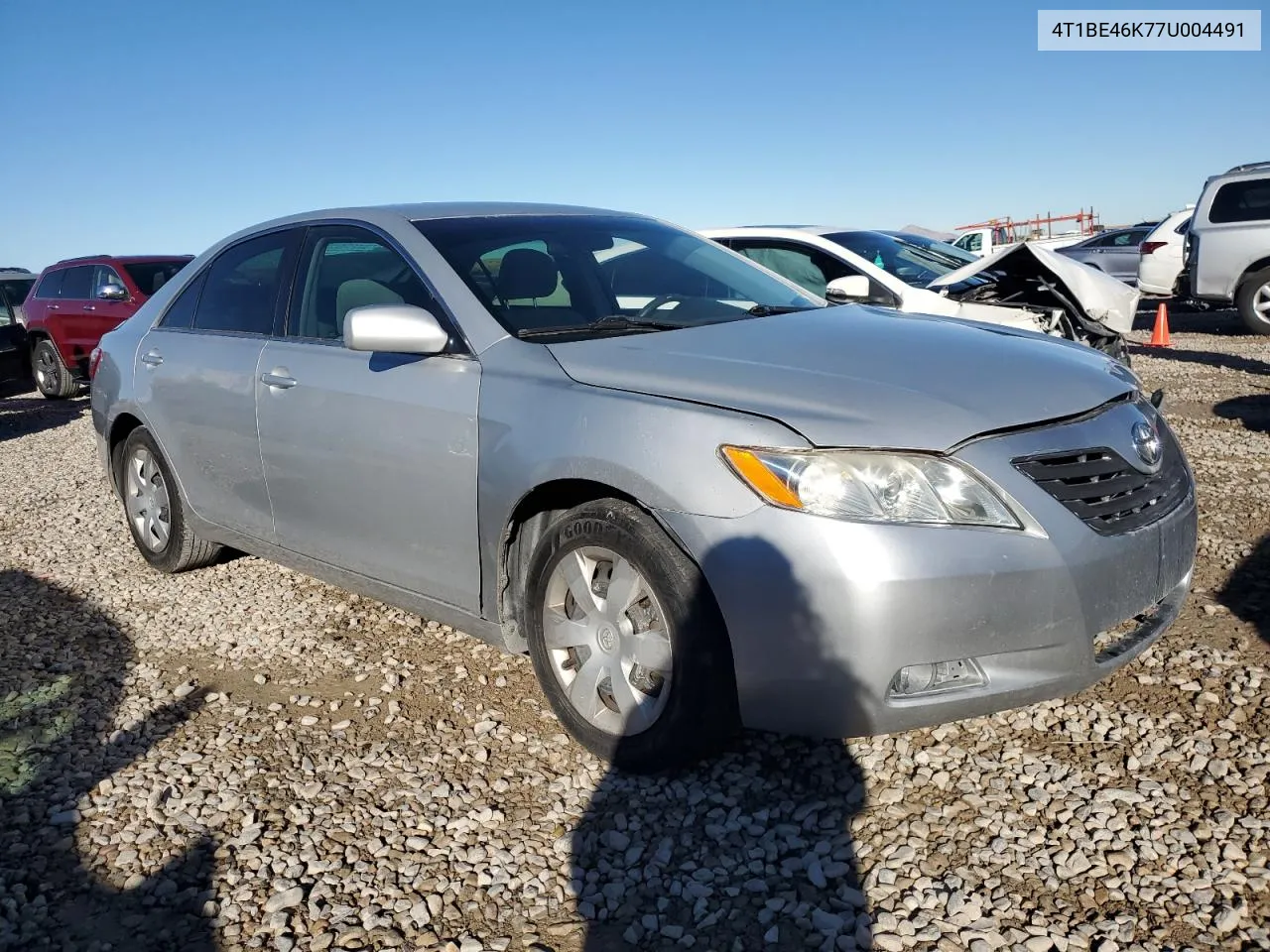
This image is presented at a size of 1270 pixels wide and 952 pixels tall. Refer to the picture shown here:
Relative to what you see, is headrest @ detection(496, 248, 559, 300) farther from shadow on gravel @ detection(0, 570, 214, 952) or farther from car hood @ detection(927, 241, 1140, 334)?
car hood @ detection(927, 241, 1140, 334)

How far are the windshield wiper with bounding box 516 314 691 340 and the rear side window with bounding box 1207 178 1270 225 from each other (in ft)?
39.4

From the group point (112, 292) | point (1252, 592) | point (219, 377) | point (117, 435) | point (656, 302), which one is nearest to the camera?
point (656, 302)

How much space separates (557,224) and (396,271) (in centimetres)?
68

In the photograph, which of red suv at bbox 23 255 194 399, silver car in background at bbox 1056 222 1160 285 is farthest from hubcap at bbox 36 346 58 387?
silver car in background at bbox 1056 222 1160 285

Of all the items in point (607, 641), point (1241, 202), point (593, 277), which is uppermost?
point (1241, 202)

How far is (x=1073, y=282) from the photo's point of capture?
24.7ft

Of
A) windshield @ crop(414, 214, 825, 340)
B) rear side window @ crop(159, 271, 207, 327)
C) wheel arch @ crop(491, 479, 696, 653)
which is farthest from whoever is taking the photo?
rear side window @ crop(159, 271, 207, 327)

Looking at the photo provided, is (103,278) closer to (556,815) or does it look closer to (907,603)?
(556,815)

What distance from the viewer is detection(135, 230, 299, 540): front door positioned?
420 centimetres

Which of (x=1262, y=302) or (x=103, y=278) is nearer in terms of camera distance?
(x=103, y=278)

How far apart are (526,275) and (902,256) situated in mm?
6052

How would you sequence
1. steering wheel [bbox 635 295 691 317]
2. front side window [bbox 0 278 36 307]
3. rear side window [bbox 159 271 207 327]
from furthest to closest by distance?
1. front side window [bbox 0 278 36 307]
2. rear side window [bbox 159 271 207 327]
3. steering wheel [bbox 635 295 691 317]

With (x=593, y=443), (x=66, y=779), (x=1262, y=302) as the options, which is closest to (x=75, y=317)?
(x=66, y=779)

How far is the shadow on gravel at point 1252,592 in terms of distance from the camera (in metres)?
3.88
